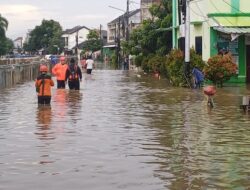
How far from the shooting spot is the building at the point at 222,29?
31.5 metres

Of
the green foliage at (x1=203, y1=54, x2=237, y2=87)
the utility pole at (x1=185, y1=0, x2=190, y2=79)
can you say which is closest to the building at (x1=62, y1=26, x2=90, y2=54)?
the utility pole at (x1=185, y1=0, x2=190, y2=79)

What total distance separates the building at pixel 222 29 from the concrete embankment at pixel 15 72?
29.7ft

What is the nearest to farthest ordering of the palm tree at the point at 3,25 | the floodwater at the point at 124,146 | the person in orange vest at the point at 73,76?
the floodwater at the point at 124,146
the person in orange vest at the point at 73,76
the palm tree at the point at 3,25

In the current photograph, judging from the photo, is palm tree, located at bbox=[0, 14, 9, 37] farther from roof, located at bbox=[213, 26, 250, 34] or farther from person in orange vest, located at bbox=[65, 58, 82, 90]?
person in orange vest, located at bbox=[65, 58, 82, 90]

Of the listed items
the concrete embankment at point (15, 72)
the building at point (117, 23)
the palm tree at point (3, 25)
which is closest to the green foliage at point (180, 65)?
the concrete embankment at point (15, 72)

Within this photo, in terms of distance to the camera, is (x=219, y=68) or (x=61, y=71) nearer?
(x=61, y=71)

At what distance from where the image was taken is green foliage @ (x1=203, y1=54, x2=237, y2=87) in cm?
2819

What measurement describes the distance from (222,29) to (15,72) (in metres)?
11.1

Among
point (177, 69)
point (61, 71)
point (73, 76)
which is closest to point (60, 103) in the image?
point (61, 71)

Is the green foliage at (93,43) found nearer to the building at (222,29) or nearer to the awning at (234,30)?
the building at (222,29)

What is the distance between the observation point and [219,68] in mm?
28141

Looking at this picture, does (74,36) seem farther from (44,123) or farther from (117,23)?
(44,123)

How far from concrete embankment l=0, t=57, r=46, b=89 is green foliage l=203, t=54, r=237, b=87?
30.6 feet

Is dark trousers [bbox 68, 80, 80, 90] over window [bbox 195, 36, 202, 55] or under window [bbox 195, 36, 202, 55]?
under
